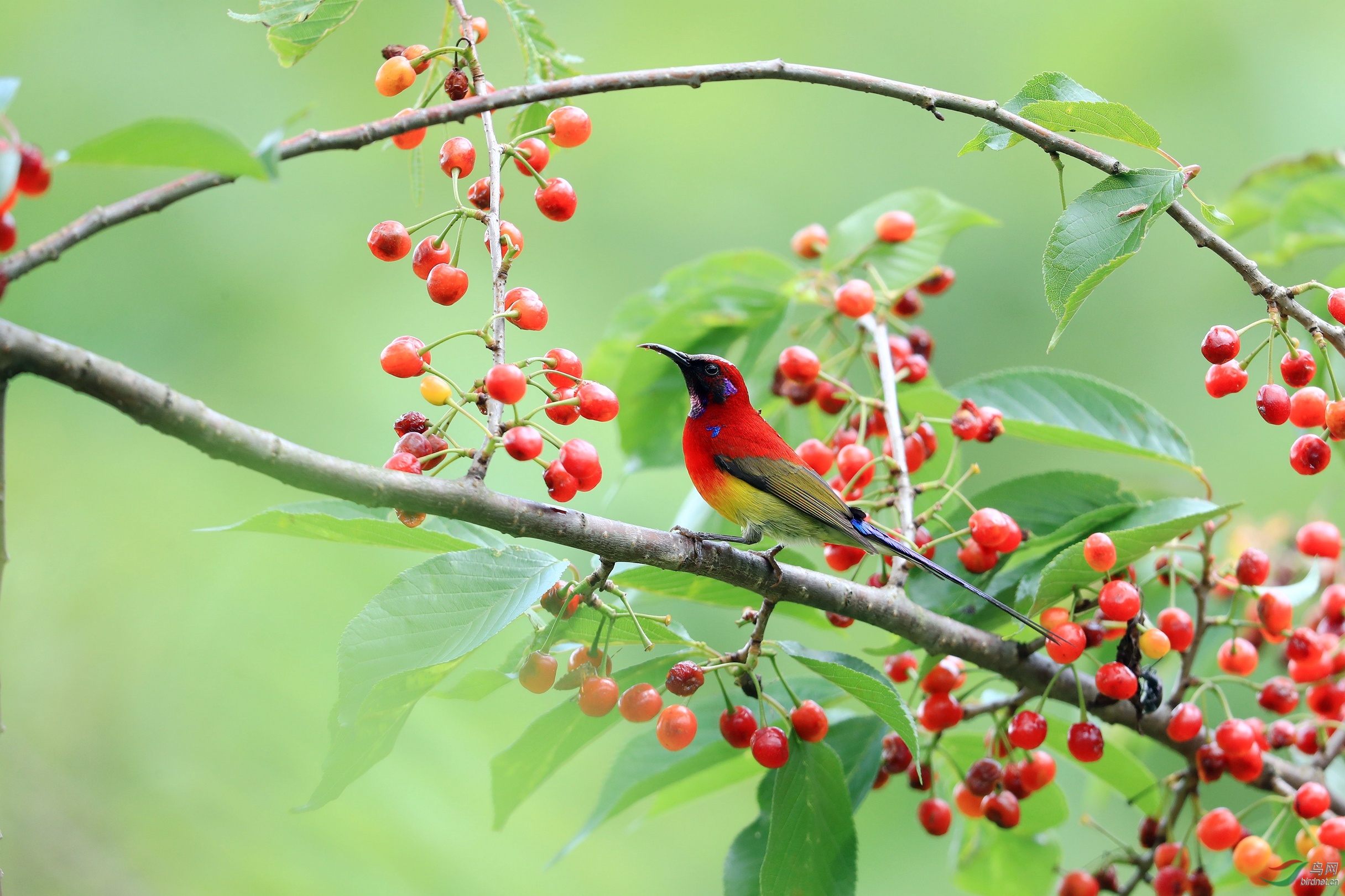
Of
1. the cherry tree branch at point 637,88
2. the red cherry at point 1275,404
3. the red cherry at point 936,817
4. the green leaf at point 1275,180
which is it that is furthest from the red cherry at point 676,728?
the green leaf at point 1275,180

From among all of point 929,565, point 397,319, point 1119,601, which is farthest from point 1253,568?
point 397,319

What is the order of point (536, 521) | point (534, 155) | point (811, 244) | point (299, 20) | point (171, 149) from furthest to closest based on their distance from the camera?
point (811, 244) < point (534, 155) < point (299, 20) < point (536, 521) < point (171, 149)

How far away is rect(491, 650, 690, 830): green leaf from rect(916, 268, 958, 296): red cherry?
1.20 m

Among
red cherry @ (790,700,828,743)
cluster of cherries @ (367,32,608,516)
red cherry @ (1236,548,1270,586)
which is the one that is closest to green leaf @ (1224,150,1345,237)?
red cherry @ (1236,548,1270,586)

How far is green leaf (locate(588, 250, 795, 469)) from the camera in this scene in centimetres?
225

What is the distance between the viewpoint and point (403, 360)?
121 cm

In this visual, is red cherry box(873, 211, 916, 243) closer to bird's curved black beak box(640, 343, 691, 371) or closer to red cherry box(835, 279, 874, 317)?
red cherry box(835, 279, 874, 317)

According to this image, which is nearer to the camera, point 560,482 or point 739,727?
point 560,482

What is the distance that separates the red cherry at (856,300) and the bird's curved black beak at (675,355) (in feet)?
1.14

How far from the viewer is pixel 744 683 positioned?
1.53 metres

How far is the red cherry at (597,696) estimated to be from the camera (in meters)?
1.40

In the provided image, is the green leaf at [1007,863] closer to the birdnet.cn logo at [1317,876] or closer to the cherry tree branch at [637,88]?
the birdnet.cn logo at [1317,876]

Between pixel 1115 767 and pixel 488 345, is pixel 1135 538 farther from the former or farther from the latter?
pixel 488 345

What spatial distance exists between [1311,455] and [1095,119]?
1.99ft
